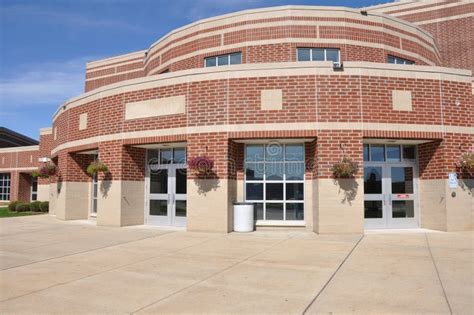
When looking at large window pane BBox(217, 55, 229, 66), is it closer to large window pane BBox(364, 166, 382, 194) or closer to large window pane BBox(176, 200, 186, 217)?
large window pane BBox(176, 200, 186, 217)

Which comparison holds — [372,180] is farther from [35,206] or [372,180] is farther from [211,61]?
[35,206]

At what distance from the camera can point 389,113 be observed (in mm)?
12477

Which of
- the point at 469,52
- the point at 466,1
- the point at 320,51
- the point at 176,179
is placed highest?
the point at 466,1

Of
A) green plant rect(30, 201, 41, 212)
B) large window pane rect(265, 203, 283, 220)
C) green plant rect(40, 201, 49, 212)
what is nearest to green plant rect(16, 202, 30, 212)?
green plant rect(30, 201, 41, 212)

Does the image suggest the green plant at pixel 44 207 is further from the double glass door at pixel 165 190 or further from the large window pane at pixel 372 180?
the large window pane at pixel 372 180

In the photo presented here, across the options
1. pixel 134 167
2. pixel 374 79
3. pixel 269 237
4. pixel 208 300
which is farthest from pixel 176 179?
pixel 208 300

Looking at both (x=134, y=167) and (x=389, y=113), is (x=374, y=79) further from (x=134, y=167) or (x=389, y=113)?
(x=134, y=167)

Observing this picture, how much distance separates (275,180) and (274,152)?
0.97 metres

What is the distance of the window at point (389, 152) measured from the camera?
1351 centimetres

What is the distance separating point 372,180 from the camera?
13344 millimetres

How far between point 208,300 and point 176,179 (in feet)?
30.4

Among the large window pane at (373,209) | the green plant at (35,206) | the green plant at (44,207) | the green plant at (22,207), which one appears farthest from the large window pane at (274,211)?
the green plant at (22,207)

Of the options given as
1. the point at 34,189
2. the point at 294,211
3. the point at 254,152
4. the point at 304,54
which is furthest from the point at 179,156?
the point at 34,189

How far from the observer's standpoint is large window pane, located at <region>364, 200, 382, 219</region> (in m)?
13.1
